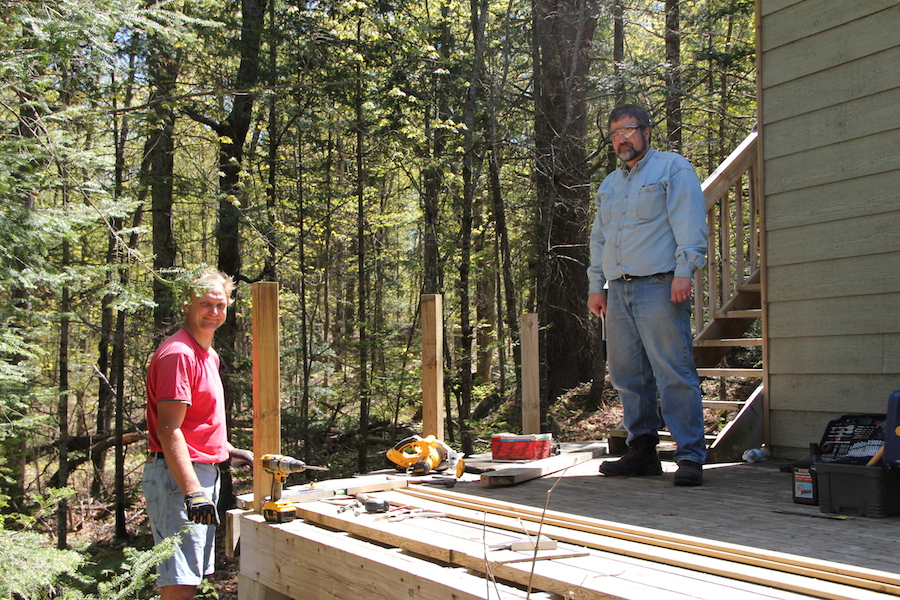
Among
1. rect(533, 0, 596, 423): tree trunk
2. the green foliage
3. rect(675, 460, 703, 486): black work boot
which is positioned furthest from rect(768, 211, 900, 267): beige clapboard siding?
rect(533, 0, 596, 423): tree trunk

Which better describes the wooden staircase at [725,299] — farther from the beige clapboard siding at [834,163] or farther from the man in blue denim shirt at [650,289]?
the man in blue denim shirt at [650,289]

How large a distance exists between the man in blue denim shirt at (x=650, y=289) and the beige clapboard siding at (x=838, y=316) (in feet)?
3.02

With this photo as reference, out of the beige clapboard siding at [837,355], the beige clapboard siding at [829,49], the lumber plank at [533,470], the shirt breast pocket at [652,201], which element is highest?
the beige clapboard siding at [829,49]

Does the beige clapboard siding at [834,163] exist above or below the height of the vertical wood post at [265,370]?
above

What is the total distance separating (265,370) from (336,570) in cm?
104

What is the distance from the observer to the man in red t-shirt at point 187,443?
295 centimetres

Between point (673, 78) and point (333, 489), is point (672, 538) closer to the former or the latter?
point (333, 489)

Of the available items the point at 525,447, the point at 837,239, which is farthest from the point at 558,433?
the point at 837,239

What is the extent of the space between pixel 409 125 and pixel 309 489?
6.63 metres

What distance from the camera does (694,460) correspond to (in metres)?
3.59

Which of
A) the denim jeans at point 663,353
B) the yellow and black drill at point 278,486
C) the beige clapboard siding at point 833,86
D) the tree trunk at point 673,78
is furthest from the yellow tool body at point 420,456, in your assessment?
the tree trunk at point 673,78

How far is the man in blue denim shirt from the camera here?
11.8ft

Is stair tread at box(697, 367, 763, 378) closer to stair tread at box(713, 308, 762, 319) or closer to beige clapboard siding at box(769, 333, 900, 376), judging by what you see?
beige clapboard siding at box(769, 333, 900, 376)

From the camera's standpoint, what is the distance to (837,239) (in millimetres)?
4043
